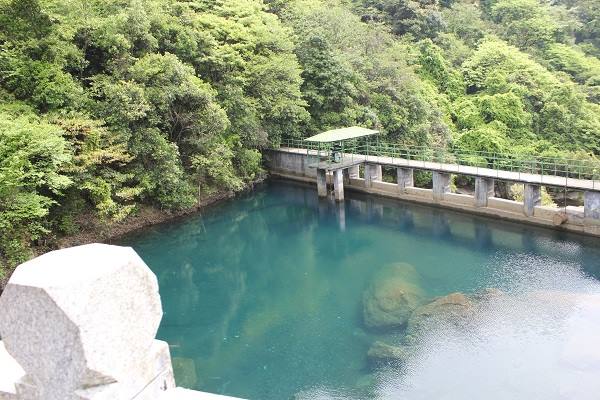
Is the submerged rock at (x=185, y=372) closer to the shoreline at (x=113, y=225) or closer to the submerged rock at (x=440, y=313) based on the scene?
the submerged rock at (x=440, y=313)

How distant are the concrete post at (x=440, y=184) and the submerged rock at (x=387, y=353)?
12.9m

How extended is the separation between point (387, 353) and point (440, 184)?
44.1ft

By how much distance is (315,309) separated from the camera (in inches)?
634

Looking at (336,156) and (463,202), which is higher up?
(336,156)

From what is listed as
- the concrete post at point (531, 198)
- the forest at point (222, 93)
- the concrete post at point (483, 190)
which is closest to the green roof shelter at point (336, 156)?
the forest at point (222, 93)

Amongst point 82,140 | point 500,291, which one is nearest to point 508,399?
point 500,291

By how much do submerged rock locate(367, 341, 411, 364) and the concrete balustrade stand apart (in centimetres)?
1146

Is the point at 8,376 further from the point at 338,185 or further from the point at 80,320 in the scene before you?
the point at 338,185

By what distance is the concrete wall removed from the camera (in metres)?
20.3

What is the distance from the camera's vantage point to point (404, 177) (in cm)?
2622

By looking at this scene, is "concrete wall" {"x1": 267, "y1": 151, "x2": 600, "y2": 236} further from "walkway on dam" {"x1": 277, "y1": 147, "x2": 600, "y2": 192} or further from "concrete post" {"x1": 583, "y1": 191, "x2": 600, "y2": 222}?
"walkway on dam" {"x1": 277, "y1": 147, "x2": 600, "y2": 192}

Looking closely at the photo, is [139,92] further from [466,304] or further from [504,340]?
[504,340]


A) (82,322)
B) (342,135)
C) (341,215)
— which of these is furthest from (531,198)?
(82,322)

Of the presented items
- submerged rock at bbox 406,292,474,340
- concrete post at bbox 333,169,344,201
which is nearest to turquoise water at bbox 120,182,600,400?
concrete post at bbox 333,169,344,201
